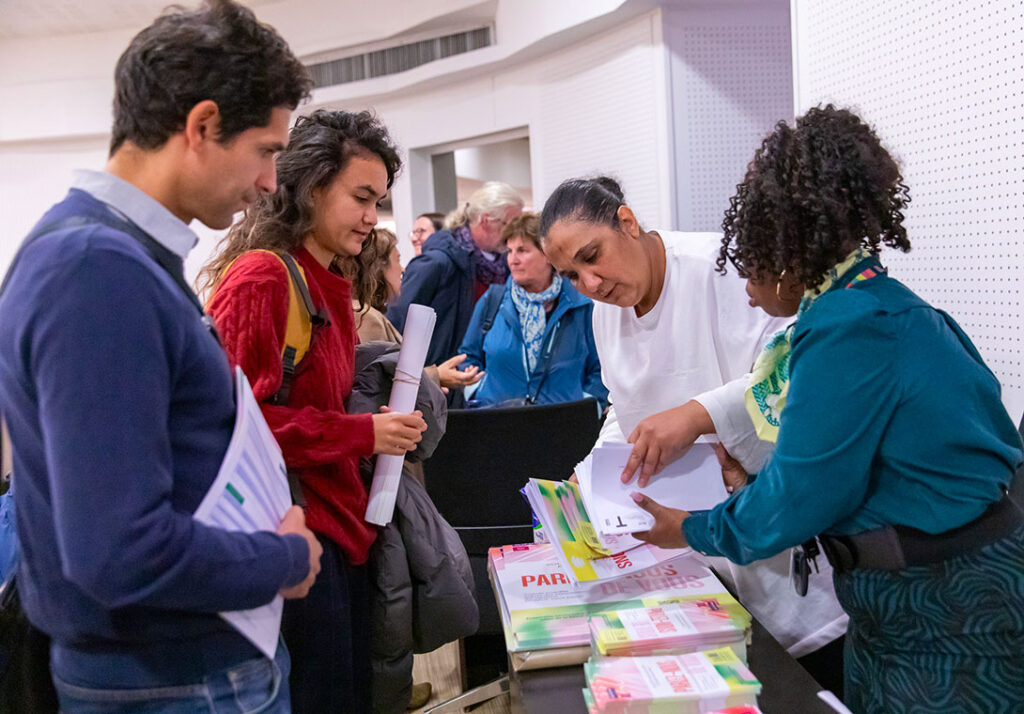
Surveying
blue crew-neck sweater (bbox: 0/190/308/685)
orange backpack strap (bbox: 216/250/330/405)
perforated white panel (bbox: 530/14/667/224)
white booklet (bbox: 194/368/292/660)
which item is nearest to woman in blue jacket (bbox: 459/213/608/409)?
perforated white panel (bbox: 530/14/667/224)

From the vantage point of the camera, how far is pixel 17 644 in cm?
105

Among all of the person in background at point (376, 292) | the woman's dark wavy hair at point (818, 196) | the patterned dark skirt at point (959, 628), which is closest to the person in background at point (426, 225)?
the person in background at point (376, 292)

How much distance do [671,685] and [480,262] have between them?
10.7 ft

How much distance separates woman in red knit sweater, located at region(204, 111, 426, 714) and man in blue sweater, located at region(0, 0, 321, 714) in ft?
1.41

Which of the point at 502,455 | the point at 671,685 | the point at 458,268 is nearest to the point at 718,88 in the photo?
the point at 458,268

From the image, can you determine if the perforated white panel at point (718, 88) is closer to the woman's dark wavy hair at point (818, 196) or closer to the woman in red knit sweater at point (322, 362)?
the woman in red knit sweater at point (322, 362)

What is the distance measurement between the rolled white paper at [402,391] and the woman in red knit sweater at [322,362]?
0.04m

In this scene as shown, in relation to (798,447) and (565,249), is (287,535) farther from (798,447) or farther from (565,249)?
(565,249)

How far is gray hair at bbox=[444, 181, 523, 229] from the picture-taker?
424 cm

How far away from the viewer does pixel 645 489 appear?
1541mm

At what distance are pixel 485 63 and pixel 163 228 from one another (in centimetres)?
488

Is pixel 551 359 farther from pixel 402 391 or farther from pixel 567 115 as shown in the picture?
pixel 567 115

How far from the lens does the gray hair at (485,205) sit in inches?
167

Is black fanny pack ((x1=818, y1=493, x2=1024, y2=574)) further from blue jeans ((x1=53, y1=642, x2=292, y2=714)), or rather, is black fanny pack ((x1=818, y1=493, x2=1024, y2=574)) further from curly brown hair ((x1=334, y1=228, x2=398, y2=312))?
curly brown hair ((x1=334, y1=228, x2=398, y2=312))
